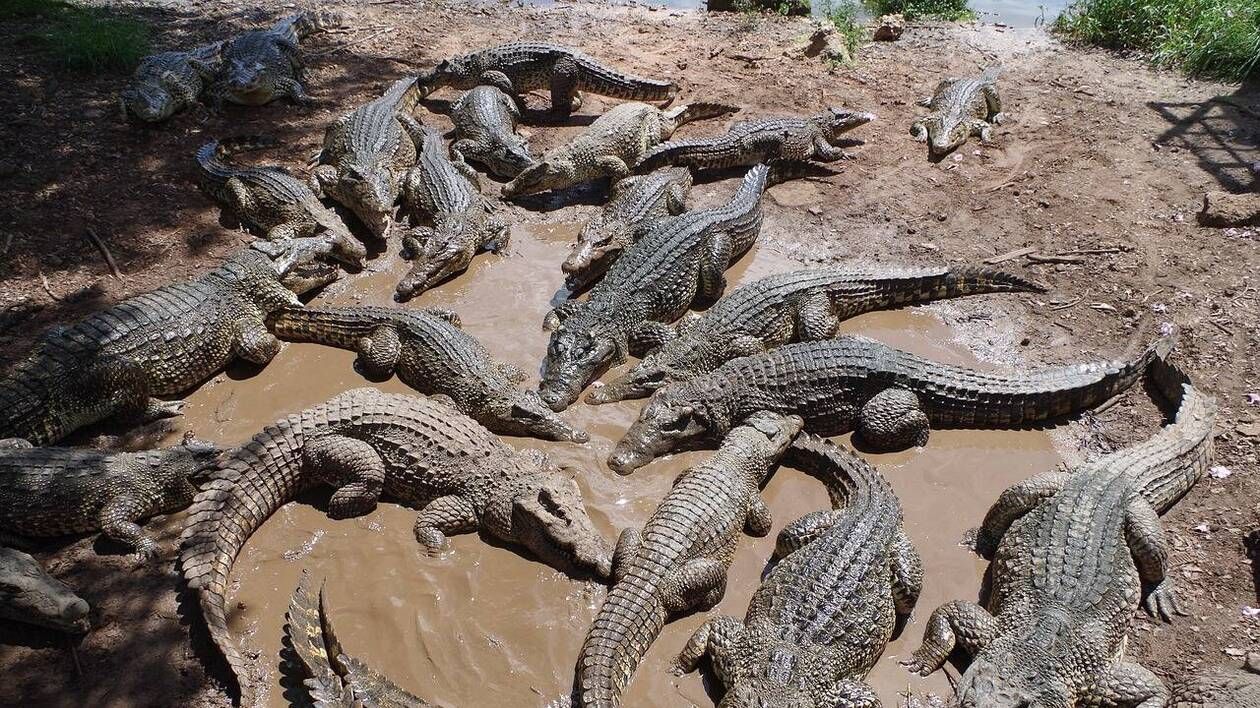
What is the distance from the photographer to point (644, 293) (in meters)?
7.00

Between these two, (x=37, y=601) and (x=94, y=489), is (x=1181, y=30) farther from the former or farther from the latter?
(x=37, y=601)

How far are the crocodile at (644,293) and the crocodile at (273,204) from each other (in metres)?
2.25

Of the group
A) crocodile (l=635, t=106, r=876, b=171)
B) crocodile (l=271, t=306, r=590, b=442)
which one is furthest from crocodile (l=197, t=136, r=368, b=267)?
crocodile (l=635, t=106, r=876, b=171)

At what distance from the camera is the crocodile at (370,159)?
8.04 meters

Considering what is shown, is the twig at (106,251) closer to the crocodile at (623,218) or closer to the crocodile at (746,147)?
the crocodile at (623,218)

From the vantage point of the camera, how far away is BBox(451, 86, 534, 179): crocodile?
9141mm

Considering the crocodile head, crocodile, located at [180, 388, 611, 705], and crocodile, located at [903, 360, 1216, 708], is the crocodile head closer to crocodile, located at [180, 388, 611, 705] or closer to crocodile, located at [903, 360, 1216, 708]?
crocodile, located at [180, 388, 611, 705]

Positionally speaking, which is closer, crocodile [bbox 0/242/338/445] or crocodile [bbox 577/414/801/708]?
crocodile [bbox 577/414/801/708]

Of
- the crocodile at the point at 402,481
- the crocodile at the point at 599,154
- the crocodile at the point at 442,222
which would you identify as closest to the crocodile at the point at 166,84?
the crocodile at the point at 442,222

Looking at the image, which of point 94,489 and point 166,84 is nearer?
point 94,489

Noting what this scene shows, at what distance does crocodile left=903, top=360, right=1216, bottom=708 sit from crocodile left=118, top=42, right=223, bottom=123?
363 inches

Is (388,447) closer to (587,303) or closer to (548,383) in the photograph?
(548,383)

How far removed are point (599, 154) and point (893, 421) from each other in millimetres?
4670

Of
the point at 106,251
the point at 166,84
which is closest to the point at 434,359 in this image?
the point at 106,251
